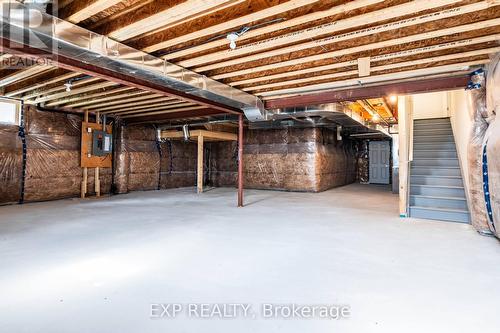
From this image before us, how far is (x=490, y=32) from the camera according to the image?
258 centimetres

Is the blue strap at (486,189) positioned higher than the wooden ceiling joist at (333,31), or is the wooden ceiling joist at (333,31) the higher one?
the wooden ceiling joist at (333,31)

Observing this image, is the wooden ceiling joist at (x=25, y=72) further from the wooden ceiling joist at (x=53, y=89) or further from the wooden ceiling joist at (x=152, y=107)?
the wooden ceiling joist at (x=152, y=107)

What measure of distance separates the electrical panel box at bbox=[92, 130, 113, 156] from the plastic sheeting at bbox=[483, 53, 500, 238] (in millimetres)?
7377

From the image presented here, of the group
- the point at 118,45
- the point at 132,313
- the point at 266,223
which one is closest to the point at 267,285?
the point at 132,313

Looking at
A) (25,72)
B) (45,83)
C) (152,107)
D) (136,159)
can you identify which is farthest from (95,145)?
(25,72)

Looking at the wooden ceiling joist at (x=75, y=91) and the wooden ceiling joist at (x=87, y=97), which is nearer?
the wooden ceiling joist at (x=75, y=91)

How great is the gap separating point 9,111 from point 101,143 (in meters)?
1.83

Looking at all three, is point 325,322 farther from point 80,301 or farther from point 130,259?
point 130,259

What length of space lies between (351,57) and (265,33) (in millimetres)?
1174

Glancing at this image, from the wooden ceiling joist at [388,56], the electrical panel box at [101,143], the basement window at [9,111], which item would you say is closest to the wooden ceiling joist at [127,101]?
the electrical panel box at [101,143]

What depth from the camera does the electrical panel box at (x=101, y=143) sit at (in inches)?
262

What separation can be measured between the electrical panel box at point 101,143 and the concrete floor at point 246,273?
302 cm

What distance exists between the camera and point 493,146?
273cm

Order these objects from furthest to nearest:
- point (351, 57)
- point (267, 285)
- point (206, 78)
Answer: point (206, 78) < point (351, 57) < point (267, 285)
